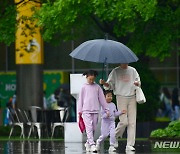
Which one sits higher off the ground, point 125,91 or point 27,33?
point 27,33

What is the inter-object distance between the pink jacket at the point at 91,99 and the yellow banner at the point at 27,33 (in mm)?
6950

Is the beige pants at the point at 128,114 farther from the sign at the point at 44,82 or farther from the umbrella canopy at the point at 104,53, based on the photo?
the sign at the point at 44,82

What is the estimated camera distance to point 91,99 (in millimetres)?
18156

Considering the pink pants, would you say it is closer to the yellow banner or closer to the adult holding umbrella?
the adult holding umbrella

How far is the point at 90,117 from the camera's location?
18172 millimetres

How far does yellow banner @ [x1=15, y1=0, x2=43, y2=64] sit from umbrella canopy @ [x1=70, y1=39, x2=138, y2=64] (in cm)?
658

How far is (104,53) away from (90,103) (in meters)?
1.04

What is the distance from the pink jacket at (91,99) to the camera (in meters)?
18.2

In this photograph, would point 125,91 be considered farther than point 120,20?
No

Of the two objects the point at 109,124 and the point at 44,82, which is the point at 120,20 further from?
the point at 44,82

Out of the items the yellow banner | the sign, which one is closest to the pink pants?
the yellow banner

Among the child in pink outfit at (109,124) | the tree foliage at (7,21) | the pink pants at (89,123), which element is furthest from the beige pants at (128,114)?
the tree foliage at (7,21)

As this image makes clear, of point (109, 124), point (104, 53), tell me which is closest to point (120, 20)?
point (109, 124)

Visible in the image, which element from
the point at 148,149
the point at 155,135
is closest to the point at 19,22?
the point at 155,135
